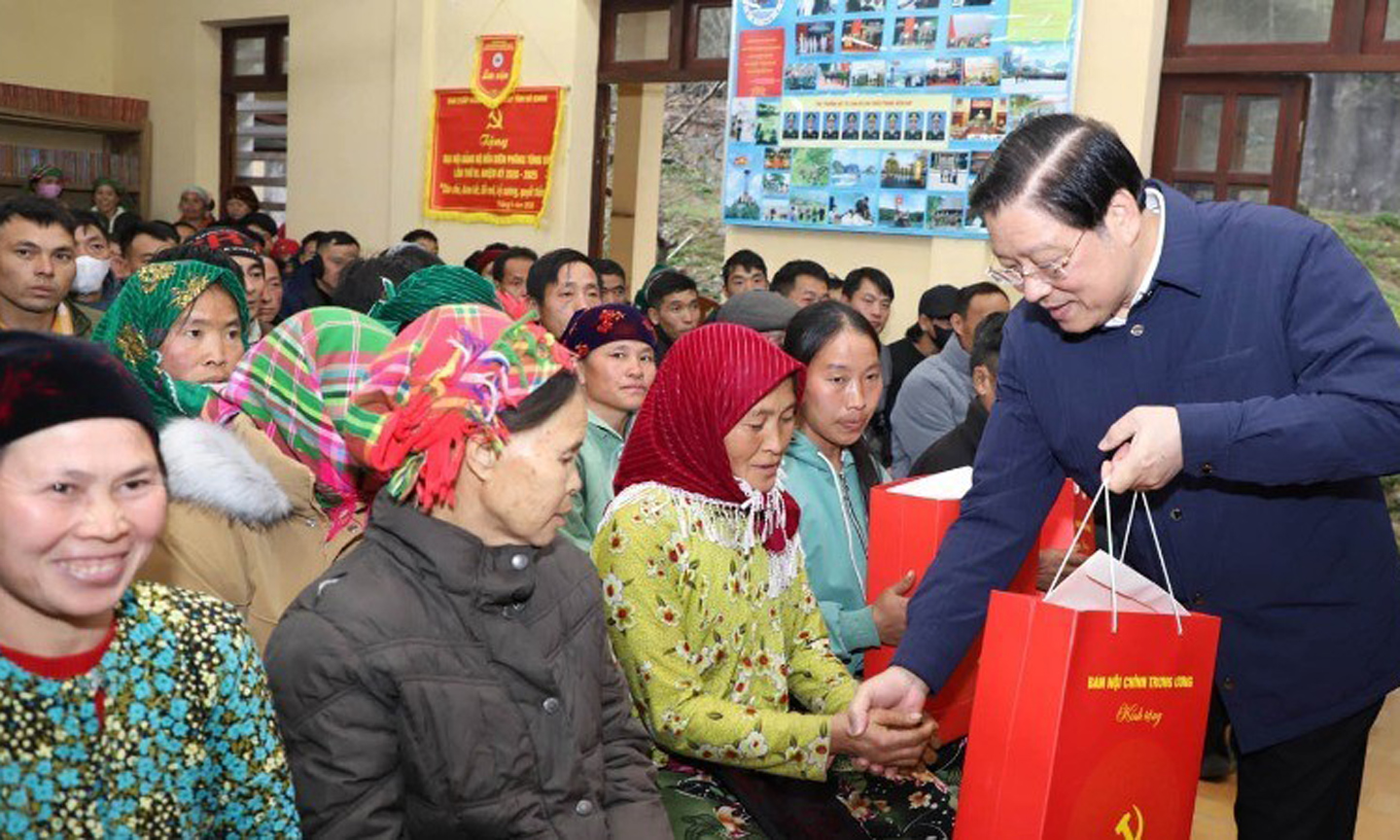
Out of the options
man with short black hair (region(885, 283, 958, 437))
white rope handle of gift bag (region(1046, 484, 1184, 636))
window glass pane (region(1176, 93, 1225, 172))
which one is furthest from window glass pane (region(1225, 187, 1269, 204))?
white rope handle of gift bag (region(1046, 484, 1184, 636))

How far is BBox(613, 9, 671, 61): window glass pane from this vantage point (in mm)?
7258

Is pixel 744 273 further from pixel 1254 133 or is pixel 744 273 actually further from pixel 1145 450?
pixel 1145 450

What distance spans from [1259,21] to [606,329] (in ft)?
11.7

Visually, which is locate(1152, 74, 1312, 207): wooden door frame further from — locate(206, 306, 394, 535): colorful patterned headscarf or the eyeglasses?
locate(206, 306, 394, 535): colorful patterned headscarf

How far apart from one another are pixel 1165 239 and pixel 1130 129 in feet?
13.3

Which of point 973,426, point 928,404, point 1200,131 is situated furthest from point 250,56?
point 973,426

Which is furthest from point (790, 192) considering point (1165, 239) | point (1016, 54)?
point (1165, 239)

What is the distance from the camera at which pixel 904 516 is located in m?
2.34

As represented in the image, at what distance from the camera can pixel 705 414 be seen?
2148 millimetres

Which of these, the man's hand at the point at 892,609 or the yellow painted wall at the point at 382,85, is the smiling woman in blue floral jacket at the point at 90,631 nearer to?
the man's hand at the point at 892,609

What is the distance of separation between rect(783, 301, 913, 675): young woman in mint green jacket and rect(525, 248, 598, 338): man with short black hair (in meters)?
1.97

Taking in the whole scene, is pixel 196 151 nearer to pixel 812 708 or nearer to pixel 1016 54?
pixel 1016 54

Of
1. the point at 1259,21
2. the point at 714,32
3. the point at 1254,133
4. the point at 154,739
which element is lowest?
the point at 154,739

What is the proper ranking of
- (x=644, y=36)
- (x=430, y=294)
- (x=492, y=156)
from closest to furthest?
(x=430, y=294) → (x=644, y=36) → (x=492, y=156)
